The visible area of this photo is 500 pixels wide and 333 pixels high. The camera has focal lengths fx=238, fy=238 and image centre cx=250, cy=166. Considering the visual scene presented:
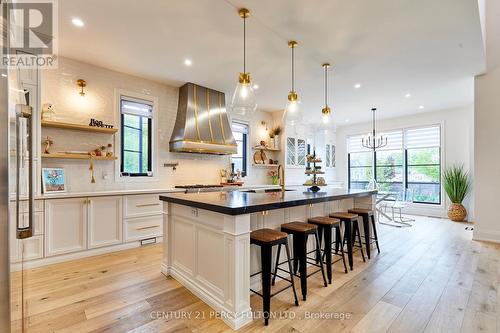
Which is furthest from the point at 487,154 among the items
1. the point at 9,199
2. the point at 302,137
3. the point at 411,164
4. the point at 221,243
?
the point at 9,199

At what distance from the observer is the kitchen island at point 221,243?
190cm

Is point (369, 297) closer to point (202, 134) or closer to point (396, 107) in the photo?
point (202, 134)

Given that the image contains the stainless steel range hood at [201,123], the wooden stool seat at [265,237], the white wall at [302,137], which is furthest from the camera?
the white wall at [302,137]

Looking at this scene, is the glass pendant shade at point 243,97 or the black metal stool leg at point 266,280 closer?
the black metal stool leg at point 266,280

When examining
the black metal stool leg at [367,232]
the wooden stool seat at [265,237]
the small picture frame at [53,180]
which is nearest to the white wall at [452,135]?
the black metal stool leg at [367,232]

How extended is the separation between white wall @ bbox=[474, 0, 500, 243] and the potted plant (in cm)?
174

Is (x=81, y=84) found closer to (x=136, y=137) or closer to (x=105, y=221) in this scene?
(x=136, y=137)

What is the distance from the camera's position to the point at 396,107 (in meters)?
6.16

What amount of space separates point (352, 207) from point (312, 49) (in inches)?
98.3

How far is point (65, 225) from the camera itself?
320 centimetres

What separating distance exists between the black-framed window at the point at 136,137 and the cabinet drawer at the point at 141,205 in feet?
1.95

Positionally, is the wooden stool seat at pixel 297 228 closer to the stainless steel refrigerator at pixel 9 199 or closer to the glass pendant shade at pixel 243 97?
the glass pendant shade at pixel 243 97

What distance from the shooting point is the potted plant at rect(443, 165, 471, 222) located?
5.79 meters

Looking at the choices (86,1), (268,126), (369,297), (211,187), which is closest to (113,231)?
(211,187)
